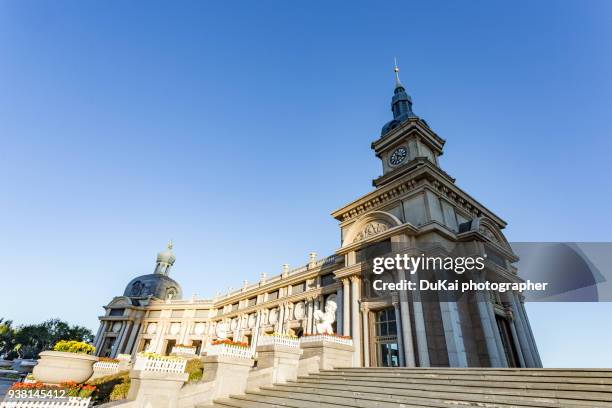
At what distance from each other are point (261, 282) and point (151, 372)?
27.5 metres

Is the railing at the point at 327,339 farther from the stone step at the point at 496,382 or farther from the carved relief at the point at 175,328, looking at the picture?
the carved relief at the point at 175,328

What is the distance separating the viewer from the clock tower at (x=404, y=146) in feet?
81.9

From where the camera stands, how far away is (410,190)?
69.0ft

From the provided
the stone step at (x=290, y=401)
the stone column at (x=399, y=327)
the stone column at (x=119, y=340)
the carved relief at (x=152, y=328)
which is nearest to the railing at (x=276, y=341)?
the stone step at (x=290, y=401)

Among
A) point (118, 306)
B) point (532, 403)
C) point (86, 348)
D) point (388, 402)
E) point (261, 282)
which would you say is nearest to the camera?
point (532, 403)

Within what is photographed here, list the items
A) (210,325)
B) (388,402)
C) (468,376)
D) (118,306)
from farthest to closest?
(118,306) < (210,325) < (468,376) < (388,402)

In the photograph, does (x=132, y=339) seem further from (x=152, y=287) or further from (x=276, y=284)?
(x=276, y=284)

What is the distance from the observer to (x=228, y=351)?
12609mm

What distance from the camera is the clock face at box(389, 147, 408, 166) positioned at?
25664 mm

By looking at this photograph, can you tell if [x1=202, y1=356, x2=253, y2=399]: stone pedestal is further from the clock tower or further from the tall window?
the clock tower

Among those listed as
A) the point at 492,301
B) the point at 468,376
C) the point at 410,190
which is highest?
the point at 410,190

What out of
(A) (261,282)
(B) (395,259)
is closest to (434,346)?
(B) (395,259)

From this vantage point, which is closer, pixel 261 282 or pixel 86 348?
pixel 86 348

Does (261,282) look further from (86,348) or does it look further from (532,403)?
(532,403)
